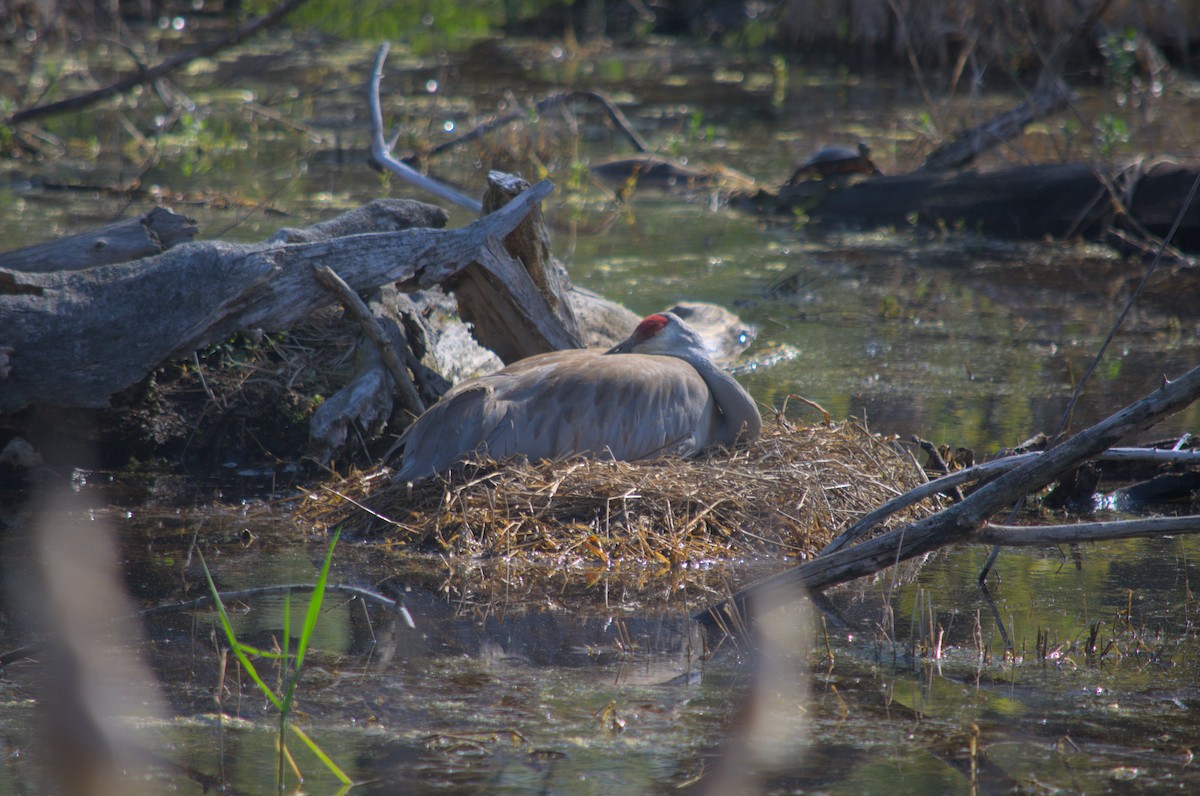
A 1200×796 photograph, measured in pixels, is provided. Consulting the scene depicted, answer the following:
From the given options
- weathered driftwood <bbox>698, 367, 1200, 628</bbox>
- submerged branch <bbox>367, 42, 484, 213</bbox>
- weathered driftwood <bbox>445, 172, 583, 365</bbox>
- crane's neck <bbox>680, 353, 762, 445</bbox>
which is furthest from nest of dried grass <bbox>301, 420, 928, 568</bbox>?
submerged branch <bbox>367, 42, 484, 213</bbox>

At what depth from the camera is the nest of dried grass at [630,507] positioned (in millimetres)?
5535

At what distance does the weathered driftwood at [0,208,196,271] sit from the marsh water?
3.64 feet

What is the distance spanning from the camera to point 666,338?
6809mm

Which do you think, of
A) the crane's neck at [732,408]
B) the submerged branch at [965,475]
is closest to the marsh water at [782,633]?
the submerged branch at [965,475]

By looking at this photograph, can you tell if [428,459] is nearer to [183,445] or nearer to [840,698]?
[183,445]

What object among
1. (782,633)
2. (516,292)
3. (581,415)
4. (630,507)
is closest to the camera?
(782,633)

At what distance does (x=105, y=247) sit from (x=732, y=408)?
3238mm

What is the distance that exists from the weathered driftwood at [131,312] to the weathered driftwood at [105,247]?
0.61 m

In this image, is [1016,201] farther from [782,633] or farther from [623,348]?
[782,633]

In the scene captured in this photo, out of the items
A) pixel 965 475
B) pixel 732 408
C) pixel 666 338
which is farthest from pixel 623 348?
pixel 965 475

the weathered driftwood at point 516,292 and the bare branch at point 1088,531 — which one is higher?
the weathered driftwood at point 516,292

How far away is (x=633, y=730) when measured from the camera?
3.99m

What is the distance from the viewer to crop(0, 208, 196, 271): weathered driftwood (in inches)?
278

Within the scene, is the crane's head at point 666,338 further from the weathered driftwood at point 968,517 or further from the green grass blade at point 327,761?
the green grass blade at point 327,761
